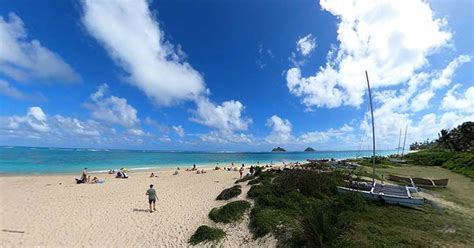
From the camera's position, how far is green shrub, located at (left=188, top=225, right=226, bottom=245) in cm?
903

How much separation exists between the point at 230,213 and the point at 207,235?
6.70 ft

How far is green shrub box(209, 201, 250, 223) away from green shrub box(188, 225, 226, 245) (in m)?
1.10

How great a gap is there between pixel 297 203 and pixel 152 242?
6448 mm

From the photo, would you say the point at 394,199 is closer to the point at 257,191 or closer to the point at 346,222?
the point at 346,222

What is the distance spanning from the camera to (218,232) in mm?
9430

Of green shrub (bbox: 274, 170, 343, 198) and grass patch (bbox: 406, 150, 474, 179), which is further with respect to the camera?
grass patch (bbox: 406, 150, 474, 179)

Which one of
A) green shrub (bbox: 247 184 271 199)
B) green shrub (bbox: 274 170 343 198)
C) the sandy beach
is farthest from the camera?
green shrub (bbox: 247 184 271 199)

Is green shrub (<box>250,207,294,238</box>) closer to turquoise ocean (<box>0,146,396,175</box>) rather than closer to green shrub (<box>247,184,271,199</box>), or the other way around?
green shrub (<box>247,184,271,199</box>)

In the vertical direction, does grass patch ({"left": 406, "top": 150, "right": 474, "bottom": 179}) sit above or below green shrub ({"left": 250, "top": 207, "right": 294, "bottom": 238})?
above

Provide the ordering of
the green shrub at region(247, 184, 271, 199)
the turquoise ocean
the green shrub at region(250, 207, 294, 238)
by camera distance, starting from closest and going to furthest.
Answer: the green shrub at region(250, 207, 294, 238)
the green shrub at region(247, 184, 271, 199)
the turquoise ocean

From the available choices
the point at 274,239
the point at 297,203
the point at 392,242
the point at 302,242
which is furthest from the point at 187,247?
the point at 392,242

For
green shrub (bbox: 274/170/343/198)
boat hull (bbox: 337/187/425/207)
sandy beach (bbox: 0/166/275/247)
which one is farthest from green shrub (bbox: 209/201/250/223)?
boat hull (bbox: 337/187/425/207)

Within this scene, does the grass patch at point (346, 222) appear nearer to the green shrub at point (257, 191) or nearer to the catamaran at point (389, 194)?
the green shrub at point (257, 191)

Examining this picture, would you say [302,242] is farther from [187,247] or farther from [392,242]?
[187,247]
